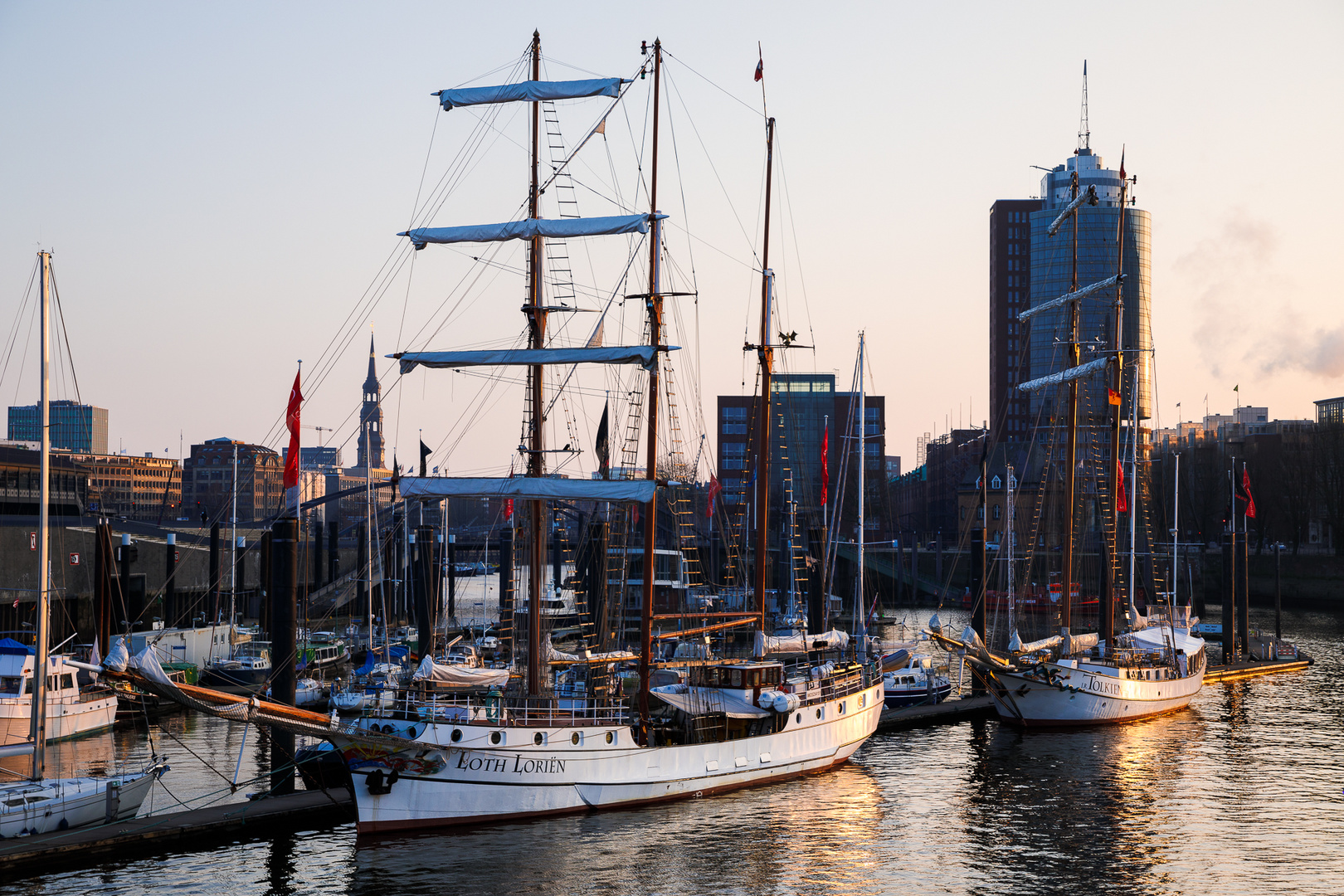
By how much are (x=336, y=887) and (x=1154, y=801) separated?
75.6 ft

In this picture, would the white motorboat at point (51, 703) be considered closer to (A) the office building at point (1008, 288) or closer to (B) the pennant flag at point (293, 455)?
(B) the pennant flag at point (293, 455)

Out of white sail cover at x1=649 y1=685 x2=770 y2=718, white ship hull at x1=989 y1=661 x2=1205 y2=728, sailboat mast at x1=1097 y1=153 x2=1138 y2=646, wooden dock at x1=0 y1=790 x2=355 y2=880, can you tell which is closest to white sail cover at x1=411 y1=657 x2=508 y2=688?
wooden dock at x1=0 y1=790 x2=355 y2=880

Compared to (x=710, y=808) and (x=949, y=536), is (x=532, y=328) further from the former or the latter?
(x=949, y=536)

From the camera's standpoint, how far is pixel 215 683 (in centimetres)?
5622

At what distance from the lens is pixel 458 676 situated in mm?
35406

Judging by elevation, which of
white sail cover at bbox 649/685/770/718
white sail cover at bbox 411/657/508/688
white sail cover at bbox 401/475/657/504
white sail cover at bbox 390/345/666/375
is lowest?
white sail cover at bbox 649/685/770/718

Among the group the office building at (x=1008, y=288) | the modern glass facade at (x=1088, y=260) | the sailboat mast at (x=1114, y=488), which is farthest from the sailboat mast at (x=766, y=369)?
the office building at (x=1008, y=288)

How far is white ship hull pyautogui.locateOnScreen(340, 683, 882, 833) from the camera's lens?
29.4 metres

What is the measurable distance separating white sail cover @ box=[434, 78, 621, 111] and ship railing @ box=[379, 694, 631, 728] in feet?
55.5

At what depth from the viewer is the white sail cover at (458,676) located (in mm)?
33625

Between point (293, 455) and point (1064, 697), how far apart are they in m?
31.8

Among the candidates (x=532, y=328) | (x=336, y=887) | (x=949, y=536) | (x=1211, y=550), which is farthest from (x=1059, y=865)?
(x=949, y=536)

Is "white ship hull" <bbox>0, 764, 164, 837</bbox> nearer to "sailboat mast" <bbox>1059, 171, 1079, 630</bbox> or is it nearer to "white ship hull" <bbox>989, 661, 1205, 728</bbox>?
"white ship hull" <bbox>989, 661, 1205, 728</bbox>

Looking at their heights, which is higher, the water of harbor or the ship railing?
the ship railing
